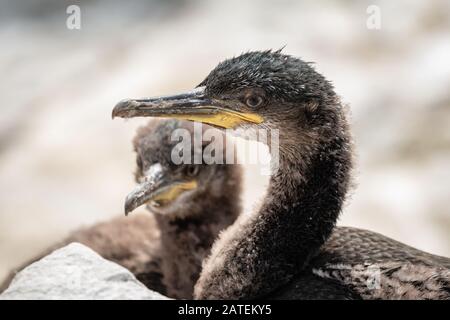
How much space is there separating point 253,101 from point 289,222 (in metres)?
0.54

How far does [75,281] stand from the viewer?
3.41 m

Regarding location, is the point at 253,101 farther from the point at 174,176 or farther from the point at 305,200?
the point at 174,176

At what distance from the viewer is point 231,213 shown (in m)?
4.86

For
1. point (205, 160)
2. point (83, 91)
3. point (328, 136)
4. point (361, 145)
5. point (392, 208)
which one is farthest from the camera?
point (83, 91)

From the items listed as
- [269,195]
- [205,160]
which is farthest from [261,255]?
[205,160]

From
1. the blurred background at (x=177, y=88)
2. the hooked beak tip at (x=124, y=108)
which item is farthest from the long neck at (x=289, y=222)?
the blurred background at (x=177, y=88)

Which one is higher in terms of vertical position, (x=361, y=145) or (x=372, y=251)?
(x=361, y=145)

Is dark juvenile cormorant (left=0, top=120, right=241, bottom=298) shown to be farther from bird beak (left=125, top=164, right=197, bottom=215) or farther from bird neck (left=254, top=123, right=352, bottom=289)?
bird neck (left=254, top=123, right=352, bottom=289)

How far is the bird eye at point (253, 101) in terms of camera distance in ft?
11.8

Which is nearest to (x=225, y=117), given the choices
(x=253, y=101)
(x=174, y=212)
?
(x=253, y=101)

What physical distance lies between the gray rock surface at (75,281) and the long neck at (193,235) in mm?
1208

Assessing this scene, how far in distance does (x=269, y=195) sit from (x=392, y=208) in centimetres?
299

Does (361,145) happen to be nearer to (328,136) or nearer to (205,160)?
(205,160)

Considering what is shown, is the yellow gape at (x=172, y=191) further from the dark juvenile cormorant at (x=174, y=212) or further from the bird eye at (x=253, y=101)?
the bird eye at (x=253, y=101)
